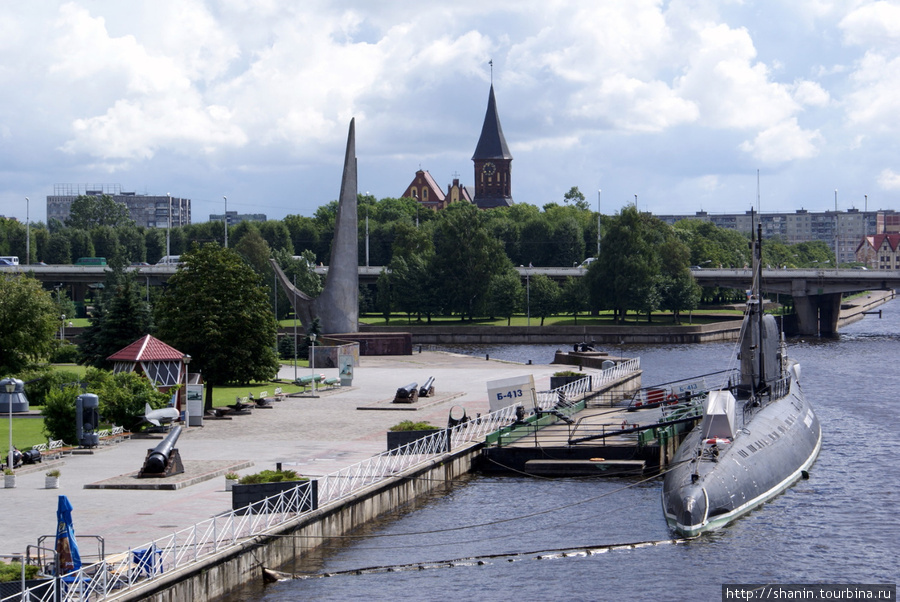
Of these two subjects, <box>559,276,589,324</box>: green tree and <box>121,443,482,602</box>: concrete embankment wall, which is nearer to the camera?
<box>121,443,482,602</box>: concrete embankment wall

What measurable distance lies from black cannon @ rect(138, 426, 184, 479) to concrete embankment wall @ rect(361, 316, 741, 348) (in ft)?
299

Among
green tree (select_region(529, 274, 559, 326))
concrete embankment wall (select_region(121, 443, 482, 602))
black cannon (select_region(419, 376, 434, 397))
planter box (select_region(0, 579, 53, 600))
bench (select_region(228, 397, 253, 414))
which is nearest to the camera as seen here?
planter box (select_region(0, 579, 53, 600))

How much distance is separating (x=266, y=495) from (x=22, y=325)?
131ft

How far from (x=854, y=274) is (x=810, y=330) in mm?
8416

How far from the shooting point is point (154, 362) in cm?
5466

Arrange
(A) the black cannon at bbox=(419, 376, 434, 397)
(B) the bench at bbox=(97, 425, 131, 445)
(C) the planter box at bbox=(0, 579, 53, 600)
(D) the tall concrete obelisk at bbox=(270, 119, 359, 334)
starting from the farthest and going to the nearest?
(D) the tall concrete obelisk at bbox=(270, 119, 359, 334) → (A) the black cannon at bbox=(419, 376, 434, 397) → (B) the bench at bbox=(97, 425, 131, 445) → (C) the planter box at bbox=(0, 579, 53, 600)

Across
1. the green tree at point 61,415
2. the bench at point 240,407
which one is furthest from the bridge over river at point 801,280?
the green tree at point 61,415

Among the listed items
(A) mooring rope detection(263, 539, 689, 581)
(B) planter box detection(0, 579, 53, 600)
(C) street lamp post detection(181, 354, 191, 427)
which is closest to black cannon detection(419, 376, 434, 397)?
(C) street lamp post detection(181, 354, 191, 427)

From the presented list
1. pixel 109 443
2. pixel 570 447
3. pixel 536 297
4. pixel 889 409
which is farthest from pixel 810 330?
pixel 109 443

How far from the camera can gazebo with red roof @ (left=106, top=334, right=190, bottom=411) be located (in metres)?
54.1

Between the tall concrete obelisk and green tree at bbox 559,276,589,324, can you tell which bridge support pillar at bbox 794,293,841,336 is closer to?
green tree at bbox 559,276,589,324

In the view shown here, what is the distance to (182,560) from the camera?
2831cm

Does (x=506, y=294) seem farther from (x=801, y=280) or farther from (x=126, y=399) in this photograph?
(x=126, y=399)

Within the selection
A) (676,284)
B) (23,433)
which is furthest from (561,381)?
(676,284)
